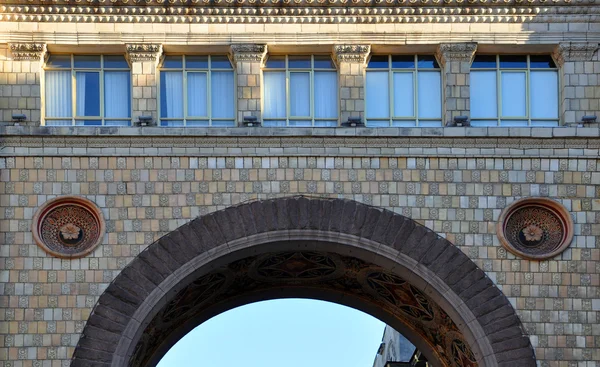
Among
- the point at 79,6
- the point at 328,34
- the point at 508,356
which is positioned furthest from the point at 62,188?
the point at 508,356

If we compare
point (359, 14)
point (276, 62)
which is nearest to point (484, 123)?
point (359, 14)

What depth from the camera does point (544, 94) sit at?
115 feet

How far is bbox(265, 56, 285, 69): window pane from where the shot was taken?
115ft

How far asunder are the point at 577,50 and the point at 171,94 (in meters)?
8.52

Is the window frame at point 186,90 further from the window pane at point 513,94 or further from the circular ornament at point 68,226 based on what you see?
the window pane at point 513,94

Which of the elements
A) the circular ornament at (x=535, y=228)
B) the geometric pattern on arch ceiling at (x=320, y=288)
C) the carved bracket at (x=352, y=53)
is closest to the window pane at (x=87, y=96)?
the geometric pattern on arch ceiling at (x=320, y=288)

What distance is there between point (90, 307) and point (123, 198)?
2324 mm

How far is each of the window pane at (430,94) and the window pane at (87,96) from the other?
22.2 ft

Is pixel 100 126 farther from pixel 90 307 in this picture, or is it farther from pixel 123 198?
pixel 90 307

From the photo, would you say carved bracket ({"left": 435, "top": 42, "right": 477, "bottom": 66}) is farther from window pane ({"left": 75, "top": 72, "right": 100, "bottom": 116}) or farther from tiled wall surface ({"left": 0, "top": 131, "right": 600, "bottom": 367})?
window pane ({"left": 75, "top": 72, "right": 100, "bottom": 116})

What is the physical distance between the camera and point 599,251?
3375cm

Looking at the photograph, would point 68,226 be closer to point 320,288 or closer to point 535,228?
point 320,288

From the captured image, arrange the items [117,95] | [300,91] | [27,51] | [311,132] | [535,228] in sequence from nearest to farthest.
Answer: [535,228], [311,132], [27,51], [117,95], [300,91]

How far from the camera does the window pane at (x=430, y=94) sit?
3497 cm
